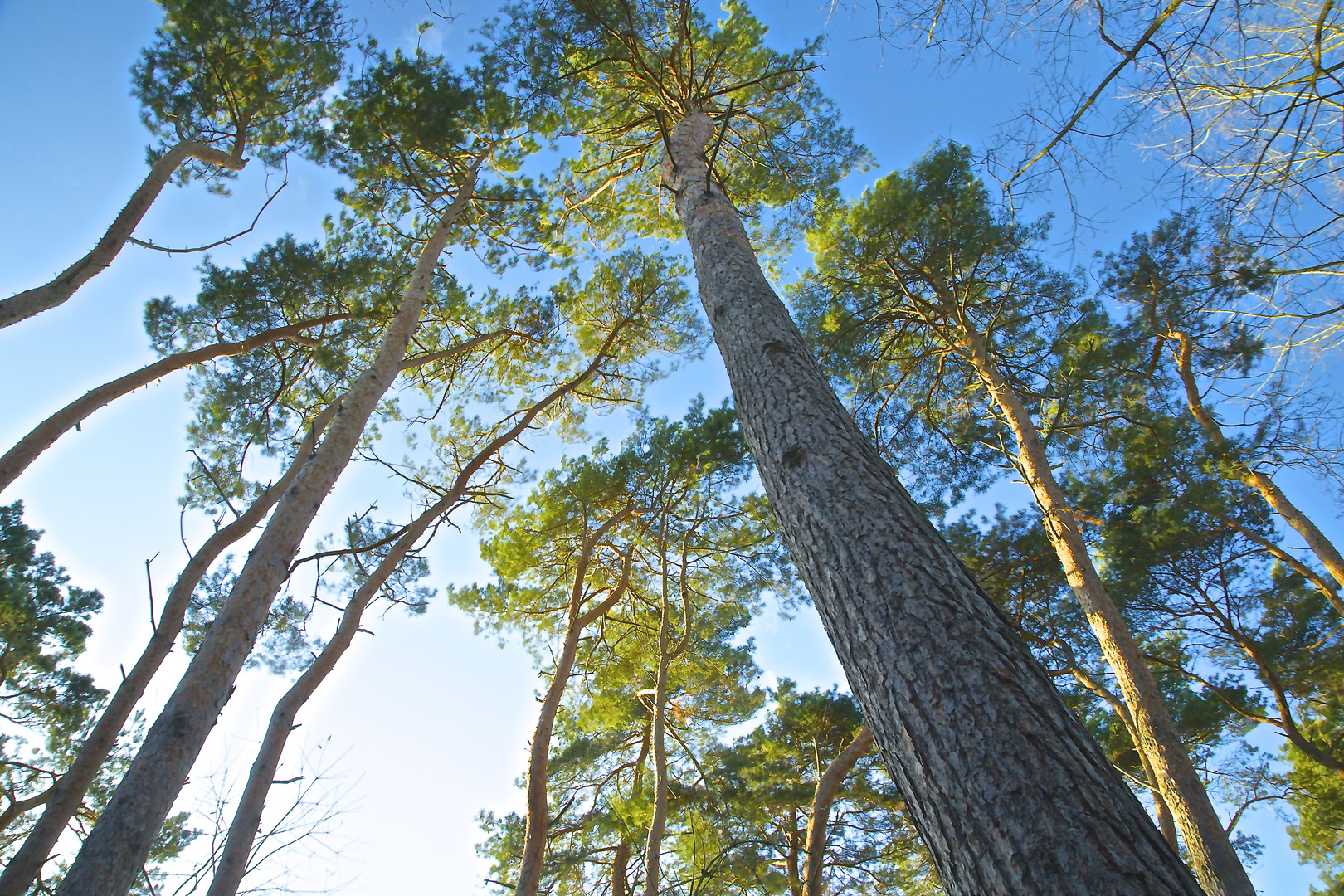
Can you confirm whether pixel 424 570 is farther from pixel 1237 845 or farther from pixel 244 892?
pixel 1237 845

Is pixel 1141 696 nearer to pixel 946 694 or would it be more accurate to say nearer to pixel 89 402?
pixel 946 694

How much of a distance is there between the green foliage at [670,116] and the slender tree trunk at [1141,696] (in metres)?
3.31

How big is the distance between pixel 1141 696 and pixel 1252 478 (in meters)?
3.56

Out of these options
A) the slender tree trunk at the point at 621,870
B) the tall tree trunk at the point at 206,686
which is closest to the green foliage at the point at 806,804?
the slender tree trunk at the point at 621,870

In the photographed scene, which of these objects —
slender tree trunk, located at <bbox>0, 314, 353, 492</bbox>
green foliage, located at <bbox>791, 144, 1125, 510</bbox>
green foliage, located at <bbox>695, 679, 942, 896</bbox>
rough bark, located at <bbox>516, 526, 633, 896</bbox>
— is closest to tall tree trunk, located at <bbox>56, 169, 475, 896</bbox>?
rough bark, located at <bbox>516, 526, 633, 896</bbox>

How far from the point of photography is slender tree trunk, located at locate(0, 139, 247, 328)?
3.90 meters

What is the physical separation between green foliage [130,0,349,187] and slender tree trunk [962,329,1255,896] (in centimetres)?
728

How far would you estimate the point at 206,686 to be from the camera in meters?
3.34

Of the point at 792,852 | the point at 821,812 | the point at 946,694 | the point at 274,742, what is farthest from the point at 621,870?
→ the point at 946,694

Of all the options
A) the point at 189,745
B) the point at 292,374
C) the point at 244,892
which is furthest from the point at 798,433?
the point at 292,374

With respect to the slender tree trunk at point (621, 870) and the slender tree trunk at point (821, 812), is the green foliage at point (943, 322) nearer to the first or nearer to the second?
the slender tree trunk at point (821, 812)

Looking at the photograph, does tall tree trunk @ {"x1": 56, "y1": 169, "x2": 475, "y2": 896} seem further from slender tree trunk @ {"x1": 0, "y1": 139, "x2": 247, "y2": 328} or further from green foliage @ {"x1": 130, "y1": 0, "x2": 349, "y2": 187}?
green foliage @ {"x1": 130, "y1": 0, "x2": 349, "y2": 187}

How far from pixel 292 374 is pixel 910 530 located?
25.0 ft

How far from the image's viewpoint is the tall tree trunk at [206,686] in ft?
8.99
